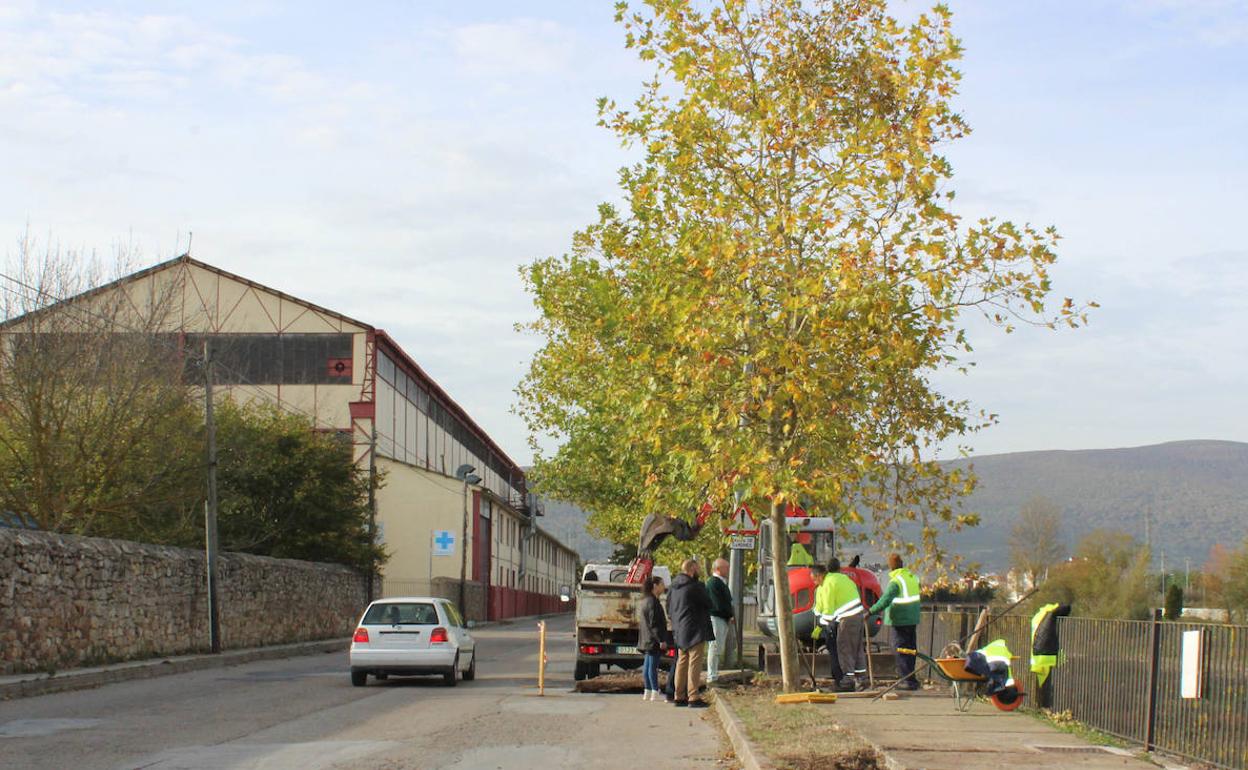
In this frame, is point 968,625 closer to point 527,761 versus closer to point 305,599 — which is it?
point 527,761

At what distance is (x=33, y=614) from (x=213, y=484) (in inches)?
365

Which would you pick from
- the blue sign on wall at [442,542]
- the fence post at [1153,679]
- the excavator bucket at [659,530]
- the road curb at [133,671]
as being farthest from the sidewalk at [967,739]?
the blue sign on wall at [442,542]

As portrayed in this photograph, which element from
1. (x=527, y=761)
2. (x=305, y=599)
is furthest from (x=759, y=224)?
(x=305, y=599)

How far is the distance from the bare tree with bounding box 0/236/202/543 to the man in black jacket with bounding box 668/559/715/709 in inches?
646

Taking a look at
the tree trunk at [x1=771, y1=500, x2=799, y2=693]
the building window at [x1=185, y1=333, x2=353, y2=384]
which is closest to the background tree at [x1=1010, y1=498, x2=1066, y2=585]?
the building window at [x1=185, y1=333, x2=353, y2=384]

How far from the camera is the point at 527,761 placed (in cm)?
1234

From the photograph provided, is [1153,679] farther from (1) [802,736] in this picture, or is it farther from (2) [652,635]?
(2) [652,635]

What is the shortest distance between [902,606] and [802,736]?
579 centimetres

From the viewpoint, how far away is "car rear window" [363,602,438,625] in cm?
2200

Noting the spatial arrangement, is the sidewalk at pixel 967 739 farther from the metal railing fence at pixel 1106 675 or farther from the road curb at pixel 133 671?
the road curb at pixel 133 671

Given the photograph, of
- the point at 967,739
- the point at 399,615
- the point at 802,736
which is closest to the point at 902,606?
the point at 967,739

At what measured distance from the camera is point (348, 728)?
15008 millimetres

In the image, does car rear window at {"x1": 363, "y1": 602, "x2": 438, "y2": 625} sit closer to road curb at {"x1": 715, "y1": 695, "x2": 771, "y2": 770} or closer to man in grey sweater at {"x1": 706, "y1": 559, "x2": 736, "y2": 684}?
man in grey sweater at {"x1": 706, "y1": 559, "x2": 736, "y2": 684}

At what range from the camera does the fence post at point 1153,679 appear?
12195 millimetres
